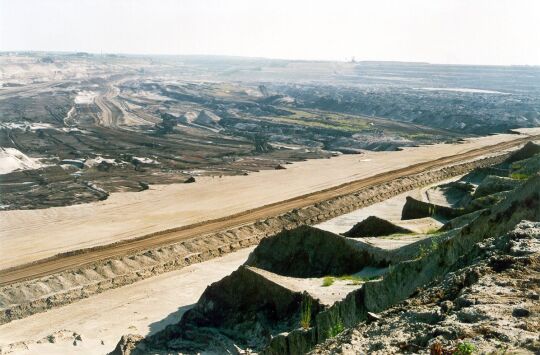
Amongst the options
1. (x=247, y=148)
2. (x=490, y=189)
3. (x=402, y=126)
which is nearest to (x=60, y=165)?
(x=247, y=148)

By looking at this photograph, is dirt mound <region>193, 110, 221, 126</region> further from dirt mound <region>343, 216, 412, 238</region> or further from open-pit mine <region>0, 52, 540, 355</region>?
dirt mound <region>343, 216, 412, 238</region>

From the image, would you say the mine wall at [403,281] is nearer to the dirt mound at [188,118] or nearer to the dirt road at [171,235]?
the dirt road at [171,235]

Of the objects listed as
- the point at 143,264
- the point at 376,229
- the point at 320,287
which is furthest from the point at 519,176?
the point at 143,264

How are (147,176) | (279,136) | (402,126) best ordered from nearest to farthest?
(147,176)
(279,136)
(402,126)

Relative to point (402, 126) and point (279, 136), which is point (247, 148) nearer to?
point (279, 136)

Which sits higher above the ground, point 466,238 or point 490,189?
point 466,238

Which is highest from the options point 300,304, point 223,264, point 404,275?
point 404,275

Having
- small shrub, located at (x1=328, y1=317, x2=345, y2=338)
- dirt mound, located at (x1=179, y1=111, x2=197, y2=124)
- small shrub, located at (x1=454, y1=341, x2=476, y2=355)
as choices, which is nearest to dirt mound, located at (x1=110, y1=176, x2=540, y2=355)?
small shrub, located at (x1=328, y1=317, x2=345, y2=338)
